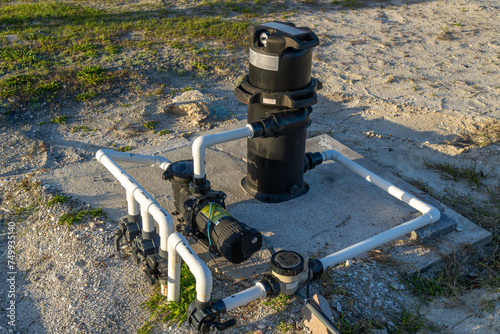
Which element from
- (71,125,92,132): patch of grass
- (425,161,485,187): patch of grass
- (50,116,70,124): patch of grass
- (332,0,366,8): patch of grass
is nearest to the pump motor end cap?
(425,161,485,187): patch of grass

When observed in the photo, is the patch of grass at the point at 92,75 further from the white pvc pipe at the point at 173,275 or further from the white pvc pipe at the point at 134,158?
the white pvc pipe at the point at 173,275

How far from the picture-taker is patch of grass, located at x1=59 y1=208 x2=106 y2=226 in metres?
3.48

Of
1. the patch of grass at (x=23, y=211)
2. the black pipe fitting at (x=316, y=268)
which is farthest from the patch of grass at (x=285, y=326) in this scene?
the patch of grass at (x=23, y=211)

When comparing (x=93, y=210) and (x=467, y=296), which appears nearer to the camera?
(x=467, y=296)

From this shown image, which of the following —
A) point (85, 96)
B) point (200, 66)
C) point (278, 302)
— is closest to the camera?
point (278, 302)

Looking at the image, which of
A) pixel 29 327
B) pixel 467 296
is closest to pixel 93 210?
pixel 29 327

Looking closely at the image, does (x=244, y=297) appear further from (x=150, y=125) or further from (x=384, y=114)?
(x=384, y=114)

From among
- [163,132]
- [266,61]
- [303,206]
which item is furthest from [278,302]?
[163,132]

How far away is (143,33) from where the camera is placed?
7.75m

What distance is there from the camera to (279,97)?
3.21m

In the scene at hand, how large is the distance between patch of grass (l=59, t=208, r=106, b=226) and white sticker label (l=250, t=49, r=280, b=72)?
1.67 metres

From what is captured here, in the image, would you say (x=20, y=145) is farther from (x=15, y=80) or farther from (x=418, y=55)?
(x=418, y=55)

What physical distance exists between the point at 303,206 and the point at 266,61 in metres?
1.21

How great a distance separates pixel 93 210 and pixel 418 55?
580cm
